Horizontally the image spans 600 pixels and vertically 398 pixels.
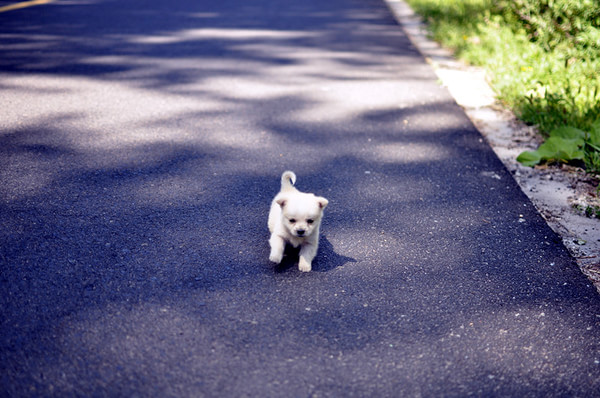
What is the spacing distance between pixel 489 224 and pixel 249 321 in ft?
6.12

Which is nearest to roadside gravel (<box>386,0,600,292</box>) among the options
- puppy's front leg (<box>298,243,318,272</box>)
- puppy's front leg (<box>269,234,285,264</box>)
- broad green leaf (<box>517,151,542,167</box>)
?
broad green leaf (<box>517,151,542,167</box>)

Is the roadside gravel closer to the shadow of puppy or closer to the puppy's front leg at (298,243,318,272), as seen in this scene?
the shadow of puppy

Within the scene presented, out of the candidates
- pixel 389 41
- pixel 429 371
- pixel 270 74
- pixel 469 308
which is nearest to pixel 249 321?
pixel 429 371

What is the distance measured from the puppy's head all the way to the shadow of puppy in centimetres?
25

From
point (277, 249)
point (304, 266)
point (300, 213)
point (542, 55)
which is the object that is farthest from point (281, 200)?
point (542, 55)

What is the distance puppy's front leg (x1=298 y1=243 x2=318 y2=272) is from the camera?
119 inches

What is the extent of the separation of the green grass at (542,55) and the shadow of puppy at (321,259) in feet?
7.49

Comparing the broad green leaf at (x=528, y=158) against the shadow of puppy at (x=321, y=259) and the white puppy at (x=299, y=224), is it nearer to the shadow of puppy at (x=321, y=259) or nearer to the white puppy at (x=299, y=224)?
the shadow of puppy at (x=321, y=259)

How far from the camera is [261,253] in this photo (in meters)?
3.19

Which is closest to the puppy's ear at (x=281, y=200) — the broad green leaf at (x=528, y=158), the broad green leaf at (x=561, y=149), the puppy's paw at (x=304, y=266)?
the puppy's paw at (x=304, y=266)

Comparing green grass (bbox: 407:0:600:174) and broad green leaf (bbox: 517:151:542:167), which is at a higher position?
green grass (bbox: 407:0:600:174)

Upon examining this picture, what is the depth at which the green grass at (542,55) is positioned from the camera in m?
4.94

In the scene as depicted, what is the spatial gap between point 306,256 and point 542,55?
488 cm

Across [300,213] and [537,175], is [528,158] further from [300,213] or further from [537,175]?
[300,213]
